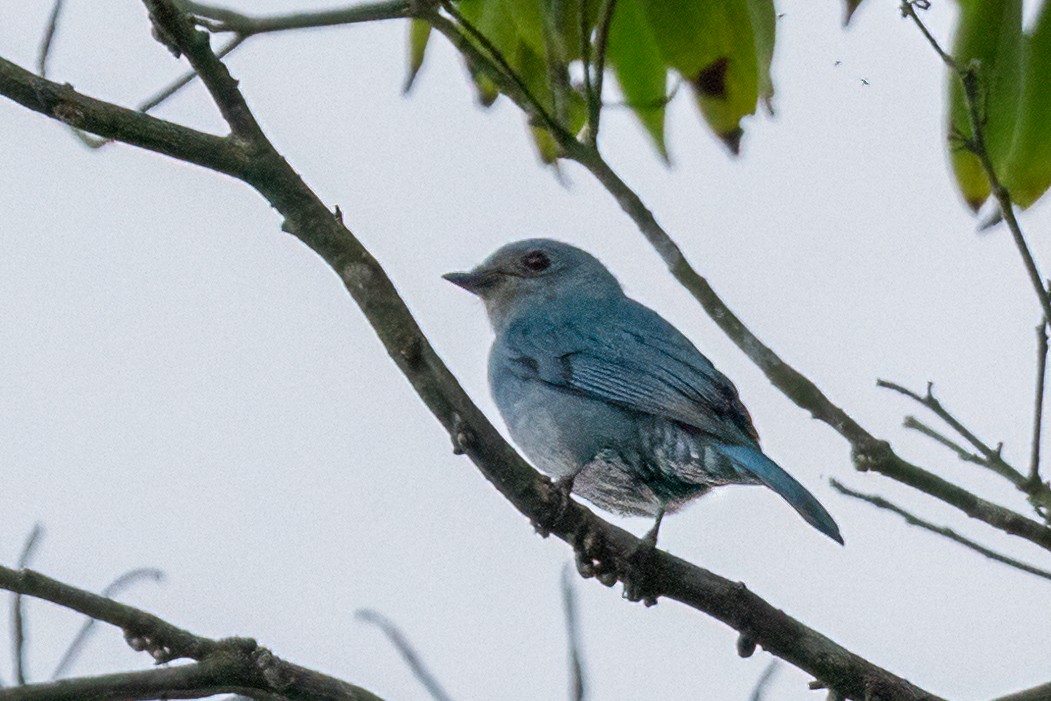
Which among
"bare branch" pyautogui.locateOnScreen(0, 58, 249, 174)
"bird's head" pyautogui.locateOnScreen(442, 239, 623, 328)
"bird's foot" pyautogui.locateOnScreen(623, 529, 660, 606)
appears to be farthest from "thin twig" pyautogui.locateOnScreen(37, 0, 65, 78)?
"bird's head" pyautogui.locateOnScreen(442, 239, 623, 328)

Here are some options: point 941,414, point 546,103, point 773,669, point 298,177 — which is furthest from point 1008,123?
point 298,177

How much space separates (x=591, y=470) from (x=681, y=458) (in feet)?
1.19

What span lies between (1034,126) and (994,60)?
18cm

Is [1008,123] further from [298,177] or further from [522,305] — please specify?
[522,305]

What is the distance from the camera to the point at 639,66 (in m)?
3.68

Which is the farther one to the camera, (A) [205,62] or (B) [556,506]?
(B) [556,506]

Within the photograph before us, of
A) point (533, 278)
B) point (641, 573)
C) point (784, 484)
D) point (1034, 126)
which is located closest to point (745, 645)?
point (641, 573)

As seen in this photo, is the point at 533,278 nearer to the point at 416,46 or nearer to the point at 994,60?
the point at 416,46

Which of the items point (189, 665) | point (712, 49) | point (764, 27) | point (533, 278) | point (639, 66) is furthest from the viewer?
point (533, 278)

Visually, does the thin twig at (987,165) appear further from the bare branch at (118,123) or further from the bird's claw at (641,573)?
the bare branch at (118,123)

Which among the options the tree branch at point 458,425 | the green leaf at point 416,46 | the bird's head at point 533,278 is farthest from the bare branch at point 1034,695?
the bird's head at point 533,278

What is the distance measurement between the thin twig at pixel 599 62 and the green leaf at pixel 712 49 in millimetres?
111

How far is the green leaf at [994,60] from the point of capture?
338 centimetres

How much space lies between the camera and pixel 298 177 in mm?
3574
